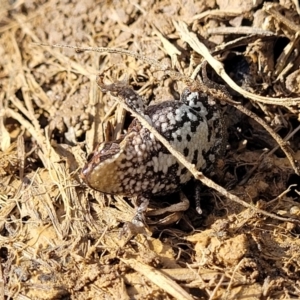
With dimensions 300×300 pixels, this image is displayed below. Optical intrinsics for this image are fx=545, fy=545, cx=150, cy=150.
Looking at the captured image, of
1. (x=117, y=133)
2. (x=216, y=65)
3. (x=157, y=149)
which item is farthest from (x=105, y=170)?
(x=216, y=65)

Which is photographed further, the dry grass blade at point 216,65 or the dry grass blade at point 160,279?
the dry grass blade at point 216,65

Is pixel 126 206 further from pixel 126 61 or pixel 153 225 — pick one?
pixel 126 61

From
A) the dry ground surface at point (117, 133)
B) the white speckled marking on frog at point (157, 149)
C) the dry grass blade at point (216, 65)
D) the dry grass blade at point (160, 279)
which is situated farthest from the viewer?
the dry grass blade at point (216, 65)

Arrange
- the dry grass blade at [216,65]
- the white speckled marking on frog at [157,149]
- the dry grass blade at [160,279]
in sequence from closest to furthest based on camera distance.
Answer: the dry grass blade at [160,279] → the white speckled marking on frog at [157,149] → the dry grass blade at [216,65]

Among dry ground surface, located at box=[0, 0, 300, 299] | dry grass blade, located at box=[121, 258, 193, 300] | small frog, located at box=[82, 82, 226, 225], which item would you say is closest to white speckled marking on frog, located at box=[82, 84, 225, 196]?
small frog, located at box=[82, 82, 226, 225]

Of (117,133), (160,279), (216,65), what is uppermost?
(216,65)

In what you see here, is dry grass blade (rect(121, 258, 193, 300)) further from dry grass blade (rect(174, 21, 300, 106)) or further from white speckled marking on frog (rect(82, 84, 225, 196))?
dry grass blade (rect(174, 21, 300, 106))

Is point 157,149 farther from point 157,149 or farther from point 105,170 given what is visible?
point 105,170

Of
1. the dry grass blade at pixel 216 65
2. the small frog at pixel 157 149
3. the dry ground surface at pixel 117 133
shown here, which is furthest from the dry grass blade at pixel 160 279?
the dry grass blade at pixel 216 65

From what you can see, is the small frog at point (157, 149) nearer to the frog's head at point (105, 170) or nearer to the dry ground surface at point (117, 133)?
the frog's head at point (105, 170)
